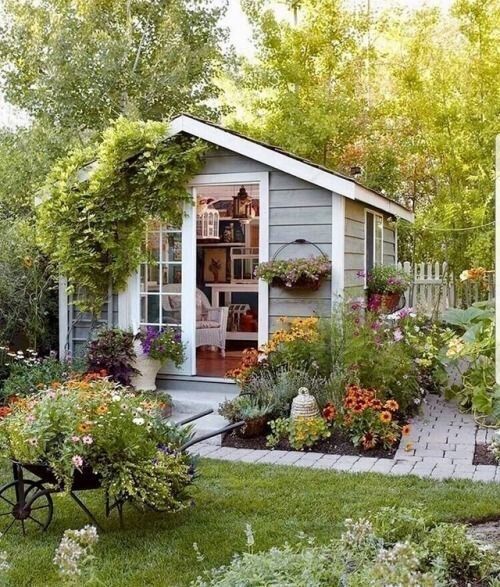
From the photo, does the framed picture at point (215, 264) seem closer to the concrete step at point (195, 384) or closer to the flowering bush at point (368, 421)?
the concrete step at point (195, 384)

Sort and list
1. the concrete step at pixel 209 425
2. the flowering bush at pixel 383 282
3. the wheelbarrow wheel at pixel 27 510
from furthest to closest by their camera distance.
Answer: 1. the flowering bush at pixel 383 282
2. the concrete step at pixel 209 425
3. the wheelbarrow wheel at pixel 27 510

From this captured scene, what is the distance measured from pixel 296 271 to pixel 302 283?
0.17m

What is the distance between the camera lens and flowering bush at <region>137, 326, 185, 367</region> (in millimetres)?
6984

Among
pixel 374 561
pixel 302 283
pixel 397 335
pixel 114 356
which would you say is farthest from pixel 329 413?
pixel 374 561

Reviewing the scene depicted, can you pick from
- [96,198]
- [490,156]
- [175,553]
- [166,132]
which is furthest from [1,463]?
[490,156]

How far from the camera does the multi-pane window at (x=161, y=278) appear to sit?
24.5 ft

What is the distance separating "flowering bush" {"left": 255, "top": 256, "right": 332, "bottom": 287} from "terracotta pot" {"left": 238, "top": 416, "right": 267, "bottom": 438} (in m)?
1.49

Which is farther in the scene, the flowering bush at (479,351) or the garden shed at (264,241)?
the garden shed at (264,241)

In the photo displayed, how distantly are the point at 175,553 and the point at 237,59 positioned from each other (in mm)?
12527

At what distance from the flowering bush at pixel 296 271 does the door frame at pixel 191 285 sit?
0.21 metres

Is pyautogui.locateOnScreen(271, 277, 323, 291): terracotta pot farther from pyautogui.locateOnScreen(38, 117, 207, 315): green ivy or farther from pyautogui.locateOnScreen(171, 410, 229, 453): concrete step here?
pyautogui.locateOnScreen(171, 410, 229, 453): concrete step

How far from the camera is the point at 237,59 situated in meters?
14.2

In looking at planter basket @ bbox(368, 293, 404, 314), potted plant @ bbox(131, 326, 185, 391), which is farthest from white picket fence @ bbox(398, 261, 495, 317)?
potted plant @ bbox(131, 326, 185, 391)

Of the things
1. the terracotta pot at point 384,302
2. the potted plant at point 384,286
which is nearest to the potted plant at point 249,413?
the terracotta pot at point 384,302
